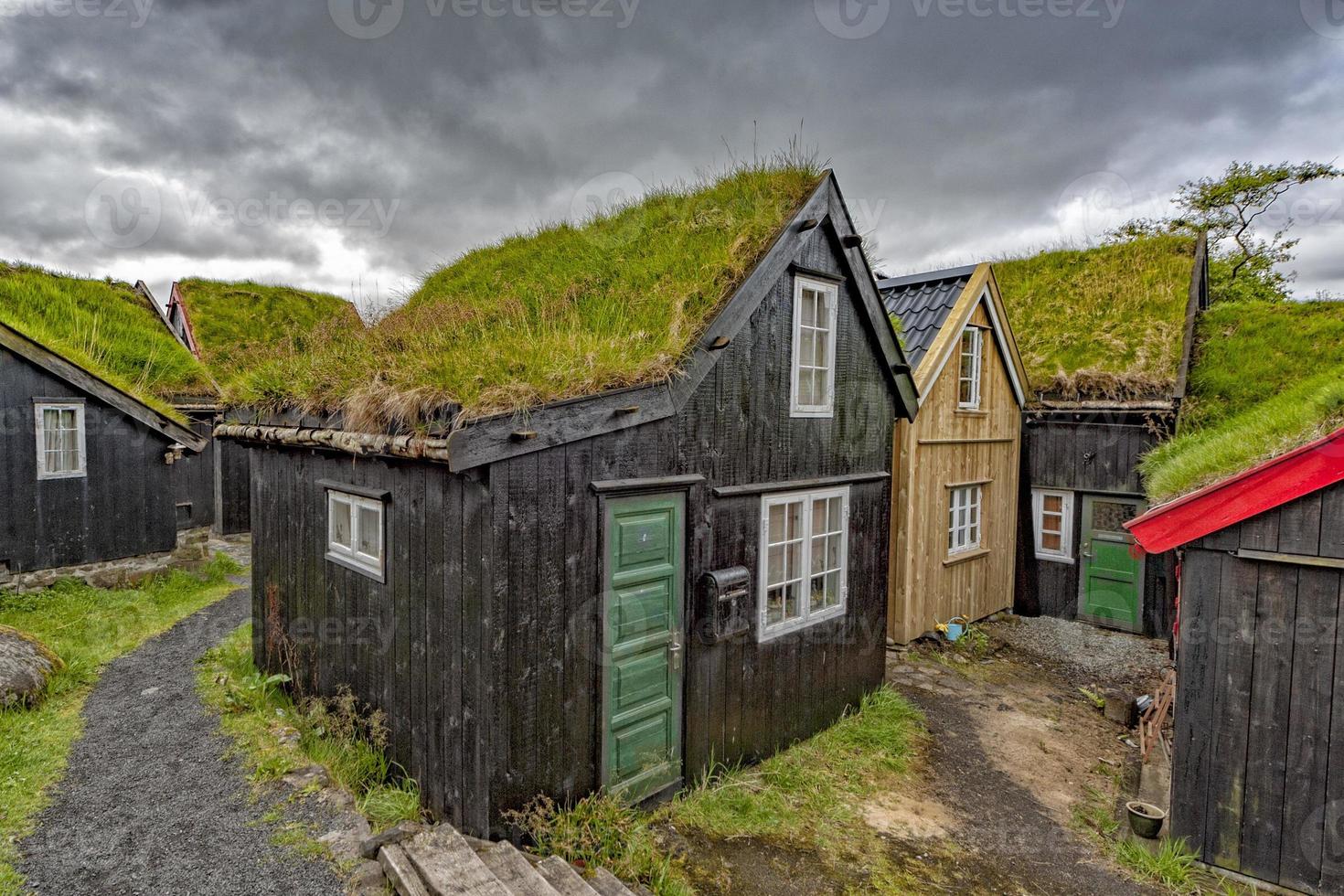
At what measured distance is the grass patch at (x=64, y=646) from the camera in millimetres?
4941

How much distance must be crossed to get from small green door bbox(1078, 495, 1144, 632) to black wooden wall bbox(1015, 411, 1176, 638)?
12cm

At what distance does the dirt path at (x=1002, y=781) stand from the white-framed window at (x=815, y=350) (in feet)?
12.1

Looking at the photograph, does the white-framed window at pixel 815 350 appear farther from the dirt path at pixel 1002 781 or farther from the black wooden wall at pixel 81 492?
the black wooden wall at pixel 81 492

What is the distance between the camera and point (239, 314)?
21.4 m

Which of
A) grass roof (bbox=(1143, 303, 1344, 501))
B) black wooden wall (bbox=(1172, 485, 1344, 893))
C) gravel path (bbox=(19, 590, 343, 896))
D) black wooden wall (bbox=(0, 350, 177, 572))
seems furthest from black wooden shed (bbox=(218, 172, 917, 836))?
black wooden wall (bbox=(0, 350, 177, 572))

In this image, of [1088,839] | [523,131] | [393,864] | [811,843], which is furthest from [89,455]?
[1088,839]

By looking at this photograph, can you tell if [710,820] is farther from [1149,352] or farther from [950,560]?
[1149,352]

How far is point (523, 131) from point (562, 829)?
9.15m

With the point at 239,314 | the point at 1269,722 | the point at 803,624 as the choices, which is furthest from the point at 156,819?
the point at 239,314

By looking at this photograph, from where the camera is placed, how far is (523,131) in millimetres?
9969

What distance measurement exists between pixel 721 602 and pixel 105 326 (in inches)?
656

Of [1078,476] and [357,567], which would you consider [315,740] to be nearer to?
[357,567]

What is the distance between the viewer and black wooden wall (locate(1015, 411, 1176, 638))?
34.6 ft

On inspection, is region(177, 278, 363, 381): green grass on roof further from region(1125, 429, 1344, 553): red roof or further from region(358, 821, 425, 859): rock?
region(1125, 429, 1344, 553): red roof
